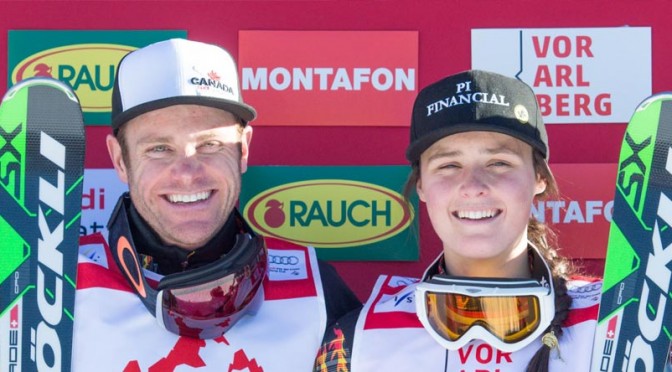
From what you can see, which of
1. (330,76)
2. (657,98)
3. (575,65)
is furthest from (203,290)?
(575,65)

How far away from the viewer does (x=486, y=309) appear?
2287 millimetres

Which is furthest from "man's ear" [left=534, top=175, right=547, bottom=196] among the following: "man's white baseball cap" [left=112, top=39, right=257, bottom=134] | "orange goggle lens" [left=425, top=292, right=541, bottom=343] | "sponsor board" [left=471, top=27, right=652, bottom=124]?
"sponsor board" [left=471, top=27, right=652, bottom=124]

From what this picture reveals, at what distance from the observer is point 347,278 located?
10.7 ft

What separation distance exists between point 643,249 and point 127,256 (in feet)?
4.31

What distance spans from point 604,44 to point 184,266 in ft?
5.34

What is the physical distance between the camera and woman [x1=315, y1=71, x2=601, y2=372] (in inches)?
89.7

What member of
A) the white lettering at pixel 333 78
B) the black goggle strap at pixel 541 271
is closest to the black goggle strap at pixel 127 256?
the white lettering at pixel 333 78

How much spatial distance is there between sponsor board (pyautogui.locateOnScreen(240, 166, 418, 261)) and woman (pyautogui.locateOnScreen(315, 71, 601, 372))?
0.81 meters

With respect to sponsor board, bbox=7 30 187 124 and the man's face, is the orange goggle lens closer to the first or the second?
the man's face

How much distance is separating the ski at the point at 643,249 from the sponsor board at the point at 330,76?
964 mm

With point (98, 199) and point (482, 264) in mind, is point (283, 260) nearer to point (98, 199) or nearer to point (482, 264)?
point (482, 264)

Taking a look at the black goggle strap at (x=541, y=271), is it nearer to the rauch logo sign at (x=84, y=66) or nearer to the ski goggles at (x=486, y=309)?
the ski goggles at (x=486, y=309)

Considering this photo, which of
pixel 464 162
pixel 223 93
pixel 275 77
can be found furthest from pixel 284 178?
pixel 464 162

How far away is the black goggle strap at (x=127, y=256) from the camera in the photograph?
→ 97.7 inches
